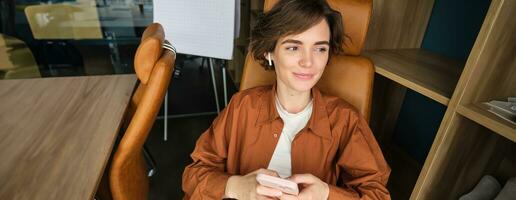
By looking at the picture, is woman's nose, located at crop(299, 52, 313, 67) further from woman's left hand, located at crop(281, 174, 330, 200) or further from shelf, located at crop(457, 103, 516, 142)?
shelf, located at crop(457, 103, 516, 142)

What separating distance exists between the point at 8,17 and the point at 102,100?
89.6 inches

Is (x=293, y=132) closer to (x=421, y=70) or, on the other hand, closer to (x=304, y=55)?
(x=304, y=55)

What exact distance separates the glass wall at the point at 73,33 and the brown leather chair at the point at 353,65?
2.26 metres

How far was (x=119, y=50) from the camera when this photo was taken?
2975mm

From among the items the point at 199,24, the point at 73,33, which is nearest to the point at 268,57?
the point at 199,24

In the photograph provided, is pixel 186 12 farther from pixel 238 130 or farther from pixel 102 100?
pixel 238 130

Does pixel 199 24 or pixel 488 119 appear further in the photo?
pixel 199 24

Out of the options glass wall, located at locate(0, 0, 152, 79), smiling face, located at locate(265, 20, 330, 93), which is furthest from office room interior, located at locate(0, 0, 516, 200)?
glass wall, located at locate(0, 0, 152, 79)

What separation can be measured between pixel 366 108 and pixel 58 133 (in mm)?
1095

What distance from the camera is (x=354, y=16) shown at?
1.06m

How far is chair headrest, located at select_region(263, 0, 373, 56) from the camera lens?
105cm

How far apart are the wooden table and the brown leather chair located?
0.76 metres

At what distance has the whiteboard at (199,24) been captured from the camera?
5.89 ft

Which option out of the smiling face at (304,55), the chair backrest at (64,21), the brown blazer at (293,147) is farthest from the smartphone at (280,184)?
the chair backrest at (64,21)
